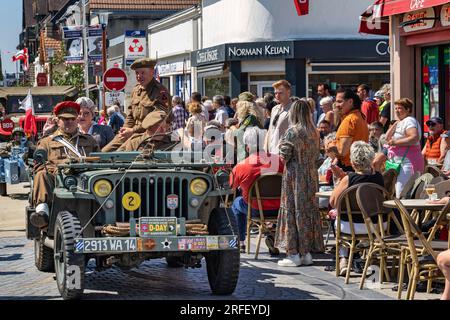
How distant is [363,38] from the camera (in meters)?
32.8

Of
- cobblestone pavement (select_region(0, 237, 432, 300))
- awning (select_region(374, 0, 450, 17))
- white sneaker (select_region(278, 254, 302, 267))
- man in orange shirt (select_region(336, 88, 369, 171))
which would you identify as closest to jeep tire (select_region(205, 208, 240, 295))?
cobblestone pavement (select_region(0, 237, 432, 300))

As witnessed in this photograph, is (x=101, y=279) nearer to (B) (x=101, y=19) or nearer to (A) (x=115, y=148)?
(A) (x=115, y=148)

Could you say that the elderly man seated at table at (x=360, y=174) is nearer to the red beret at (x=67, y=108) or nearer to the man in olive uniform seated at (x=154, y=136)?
the man in olive uniform seated at (x=154, y=136)

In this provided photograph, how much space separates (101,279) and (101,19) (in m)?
27.2

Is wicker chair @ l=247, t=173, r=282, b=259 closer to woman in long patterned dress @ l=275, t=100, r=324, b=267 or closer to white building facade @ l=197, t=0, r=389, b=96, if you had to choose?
woman in long patterned dress @ l=275, t=100, r=324, b=267

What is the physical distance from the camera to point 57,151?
37.7 ft

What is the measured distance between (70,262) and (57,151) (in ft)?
7.79

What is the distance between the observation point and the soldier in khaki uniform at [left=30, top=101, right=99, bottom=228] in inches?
422

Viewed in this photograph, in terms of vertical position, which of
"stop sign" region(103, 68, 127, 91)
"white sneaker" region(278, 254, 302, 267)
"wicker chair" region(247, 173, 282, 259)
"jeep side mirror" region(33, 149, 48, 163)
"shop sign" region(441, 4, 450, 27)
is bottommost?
"white sneaker" region(278, 254, 302, 267)

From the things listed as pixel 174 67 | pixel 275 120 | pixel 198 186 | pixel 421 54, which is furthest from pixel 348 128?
pixel 174 67

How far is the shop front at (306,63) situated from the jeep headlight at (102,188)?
23.2 metres

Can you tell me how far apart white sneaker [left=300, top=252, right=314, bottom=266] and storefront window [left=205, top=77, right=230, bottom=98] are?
79.5 feet

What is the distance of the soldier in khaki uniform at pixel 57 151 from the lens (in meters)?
10.7

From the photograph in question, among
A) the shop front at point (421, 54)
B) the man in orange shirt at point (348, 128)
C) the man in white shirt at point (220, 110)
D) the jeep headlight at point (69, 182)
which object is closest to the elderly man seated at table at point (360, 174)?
the man in orange shirt at point (348, 128)
